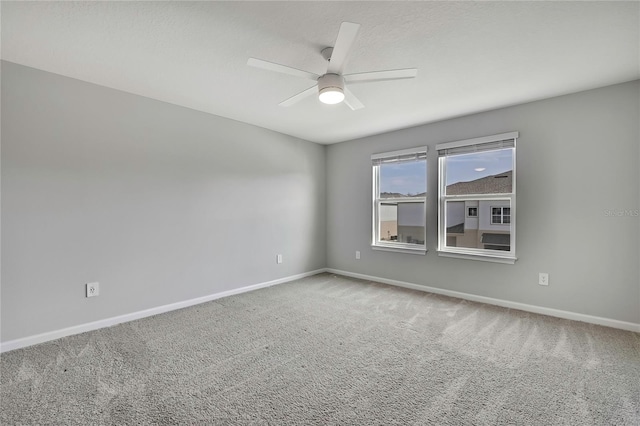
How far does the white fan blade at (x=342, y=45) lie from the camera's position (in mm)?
1524

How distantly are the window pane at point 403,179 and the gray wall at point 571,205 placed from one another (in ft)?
1.07

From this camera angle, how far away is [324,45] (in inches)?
80.7

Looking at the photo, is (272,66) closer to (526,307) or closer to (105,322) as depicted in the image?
(105,322)

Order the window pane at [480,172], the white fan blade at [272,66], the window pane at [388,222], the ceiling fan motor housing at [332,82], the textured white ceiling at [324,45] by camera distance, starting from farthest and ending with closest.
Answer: the window pane at [388,222]
the window pane at [480,172]
the ceiling fan motor housing at [332,82]
the white fan blade at [272,66]
the textured white ceiling at [324,45]

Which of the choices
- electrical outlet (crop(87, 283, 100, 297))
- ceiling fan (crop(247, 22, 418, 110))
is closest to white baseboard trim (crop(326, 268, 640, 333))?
ceiling fan (crop(247, 22, 418, 110))

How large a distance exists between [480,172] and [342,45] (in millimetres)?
2680

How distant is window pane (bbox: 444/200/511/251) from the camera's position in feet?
11.1

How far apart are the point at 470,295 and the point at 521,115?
7.16 ft

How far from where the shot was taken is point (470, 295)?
3.56 meters

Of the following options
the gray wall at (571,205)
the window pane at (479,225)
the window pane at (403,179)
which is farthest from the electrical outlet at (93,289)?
the window pane at (479,225)

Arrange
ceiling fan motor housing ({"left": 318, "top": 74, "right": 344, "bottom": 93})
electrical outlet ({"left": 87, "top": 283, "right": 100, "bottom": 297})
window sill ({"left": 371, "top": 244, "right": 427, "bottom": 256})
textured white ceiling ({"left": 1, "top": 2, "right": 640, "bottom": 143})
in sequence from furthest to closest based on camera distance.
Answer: window sill ({"left": 371, "top": 244, "right": 427, "bottom": 256}), electrical outlet ({"left": 87, "top": 283, "right": 100, "bottom": 297}), ceiling fan motor housing ({"left": 318, "top": 74, "right": 344, "bottom": 93}), textured white ceiling ({"left": 1, "top": 2, "right": 640, "bottom": 143})

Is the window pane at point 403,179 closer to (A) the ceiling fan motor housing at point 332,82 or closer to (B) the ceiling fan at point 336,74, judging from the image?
(B) the ceiling fan at point 336,74

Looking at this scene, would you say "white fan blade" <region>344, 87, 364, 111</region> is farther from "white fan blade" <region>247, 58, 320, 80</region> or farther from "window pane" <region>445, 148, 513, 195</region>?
"window pane" <region>445, 148, 513, 195</region>

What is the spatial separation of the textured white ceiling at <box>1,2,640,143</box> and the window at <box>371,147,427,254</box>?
1.21m
